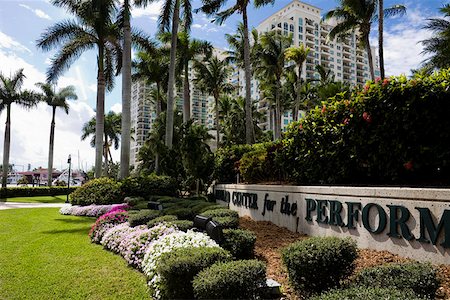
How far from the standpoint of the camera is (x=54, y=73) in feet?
69.3

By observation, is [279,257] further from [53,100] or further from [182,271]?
[53,100]

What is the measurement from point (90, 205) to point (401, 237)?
1463 cm

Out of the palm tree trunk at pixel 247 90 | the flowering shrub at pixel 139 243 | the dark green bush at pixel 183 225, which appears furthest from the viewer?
the palm tree trunk at pixel 247 90

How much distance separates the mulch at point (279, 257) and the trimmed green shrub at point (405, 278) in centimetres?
41

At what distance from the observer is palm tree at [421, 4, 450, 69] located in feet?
76.9

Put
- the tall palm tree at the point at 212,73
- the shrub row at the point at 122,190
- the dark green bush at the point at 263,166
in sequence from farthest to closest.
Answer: the tall palm tree at the point at 212,73 → the shrub row at the point at 122,190 → the dark green bush at the point at 263,166

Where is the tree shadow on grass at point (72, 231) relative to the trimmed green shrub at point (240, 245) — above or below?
below

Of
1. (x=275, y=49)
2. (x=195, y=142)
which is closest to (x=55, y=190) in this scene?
(x=195, y=142)

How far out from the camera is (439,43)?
25734 millimetres

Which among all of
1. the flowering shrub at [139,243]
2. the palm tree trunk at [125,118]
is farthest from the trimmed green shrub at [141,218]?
the palm tree trunk at [125,118]

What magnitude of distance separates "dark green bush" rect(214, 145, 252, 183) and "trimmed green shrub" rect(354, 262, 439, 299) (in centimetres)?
1063

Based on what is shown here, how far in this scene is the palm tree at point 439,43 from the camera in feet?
76.9

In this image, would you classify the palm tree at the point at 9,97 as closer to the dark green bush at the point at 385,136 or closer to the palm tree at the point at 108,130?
the palm tree at the point at 108,130

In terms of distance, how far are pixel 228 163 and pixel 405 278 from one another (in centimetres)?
1181
